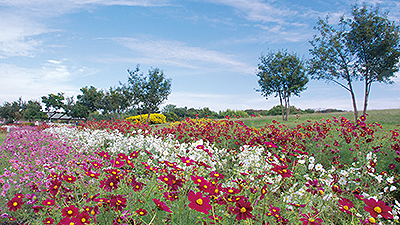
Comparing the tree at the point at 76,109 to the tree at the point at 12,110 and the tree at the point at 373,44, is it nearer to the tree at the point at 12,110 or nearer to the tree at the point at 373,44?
the tree at the point at 12,110

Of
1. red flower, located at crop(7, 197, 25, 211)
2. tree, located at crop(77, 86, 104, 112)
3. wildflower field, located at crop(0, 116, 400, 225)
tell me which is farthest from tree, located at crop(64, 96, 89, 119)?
red flower, located at crop(7, 197, 25, 211)

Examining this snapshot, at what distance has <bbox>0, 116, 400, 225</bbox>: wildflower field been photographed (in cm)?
157

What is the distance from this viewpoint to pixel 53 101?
1821 inches

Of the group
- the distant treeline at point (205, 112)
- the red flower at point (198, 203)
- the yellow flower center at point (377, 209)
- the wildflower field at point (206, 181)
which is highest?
the distant treeline at point (205, 112)

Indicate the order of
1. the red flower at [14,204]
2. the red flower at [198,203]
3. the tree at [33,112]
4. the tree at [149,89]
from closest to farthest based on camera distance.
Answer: the red flower at [198,203] < the red flower at [14,204] < the tree at [149,89] < the tree at [33,112]

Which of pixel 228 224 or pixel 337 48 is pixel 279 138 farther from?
pixel 337 48

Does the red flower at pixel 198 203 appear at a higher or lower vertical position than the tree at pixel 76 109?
lower

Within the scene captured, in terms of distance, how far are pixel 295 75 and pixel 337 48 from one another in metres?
3.26

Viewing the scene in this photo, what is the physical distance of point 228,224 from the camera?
1.73 meters

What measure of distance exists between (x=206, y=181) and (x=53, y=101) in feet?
176

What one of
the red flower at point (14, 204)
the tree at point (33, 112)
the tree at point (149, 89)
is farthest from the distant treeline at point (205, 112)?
the red flower at point (14, 204)

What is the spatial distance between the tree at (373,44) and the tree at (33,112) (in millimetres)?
47482

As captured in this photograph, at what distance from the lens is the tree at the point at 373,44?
40.4 ft

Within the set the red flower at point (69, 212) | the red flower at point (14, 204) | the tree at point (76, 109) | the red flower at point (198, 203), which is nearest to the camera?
the red flower at point (198, 203)
